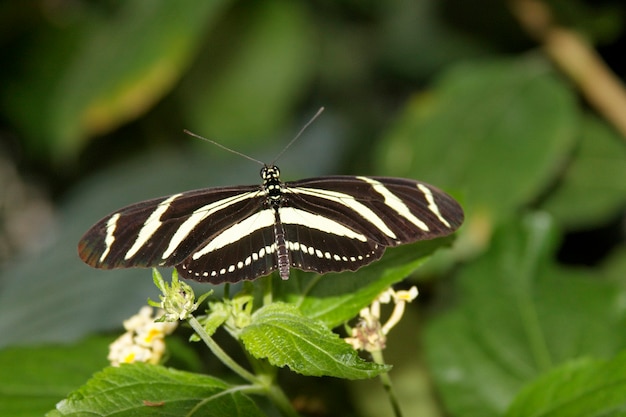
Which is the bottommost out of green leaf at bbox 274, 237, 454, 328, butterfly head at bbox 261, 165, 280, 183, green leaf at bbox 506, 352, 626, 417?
green leaf at bbox 506, 352, 626, 417

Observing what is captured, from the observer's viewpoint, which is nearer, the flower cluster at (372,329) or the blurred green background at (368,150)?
the flower cluster at (372,329)

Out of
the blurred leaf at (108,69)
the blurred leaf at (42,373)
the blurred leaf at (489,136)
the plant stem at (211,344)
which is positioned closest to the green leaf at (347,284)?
the plant stem at (211,344)

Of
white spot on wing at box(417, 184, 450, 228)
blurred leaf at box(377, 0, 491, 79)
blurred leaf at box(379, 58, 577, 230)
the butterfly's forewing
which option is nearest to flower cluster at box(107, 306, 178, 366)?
the butterfly's forewing

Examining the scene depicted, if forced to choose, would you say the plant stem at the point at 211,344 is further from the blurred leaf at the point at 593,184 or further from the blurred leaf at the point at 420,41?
the blurred leaf at the point at 420,41

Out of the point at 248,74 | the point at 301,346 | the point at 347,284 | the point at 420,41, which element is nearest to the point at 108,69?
the point at 248,74

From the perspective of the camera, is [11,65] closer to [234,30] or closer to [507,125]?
[234,30]

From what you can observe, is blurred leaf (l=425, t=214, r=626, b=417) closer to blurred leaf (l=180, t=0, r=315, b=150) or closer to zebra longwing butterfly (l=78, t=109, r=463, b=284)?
zebra longwing butterfly (l=78, t=109, r=463, b=284)

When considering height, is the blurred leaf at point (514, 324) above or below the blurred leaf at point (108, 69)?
below
